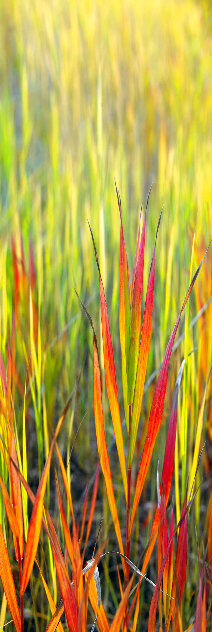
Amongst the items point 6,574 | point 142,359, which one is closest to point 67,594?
point 6,574

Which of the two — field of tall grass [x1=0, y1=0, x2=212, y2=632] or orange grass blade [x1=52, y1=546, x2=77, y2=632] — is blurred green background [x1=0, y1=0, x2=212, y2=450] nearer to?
field of tall grass [x1=0, y1=0, x2=212, y2=632]

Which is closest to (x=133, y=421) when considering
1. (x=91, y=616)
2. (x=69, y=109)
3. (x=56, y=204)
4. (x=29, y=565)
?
(x=29, y=565)

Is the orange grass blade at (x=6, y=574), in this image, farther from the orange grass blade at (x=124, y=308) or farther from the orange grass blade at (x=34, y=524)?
the orange grass blade at (x=124, y=308)

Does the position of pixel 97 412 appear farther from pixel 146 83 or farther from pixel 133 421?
pixel 146 83

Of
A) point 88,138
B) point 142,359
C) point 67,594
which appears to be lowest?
point 67,594

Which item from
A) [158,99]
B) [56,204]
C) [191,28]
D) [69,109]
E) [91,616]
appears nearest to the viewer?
[91,616]

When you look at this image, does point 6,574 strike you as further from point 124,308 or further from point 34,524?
point 124,308

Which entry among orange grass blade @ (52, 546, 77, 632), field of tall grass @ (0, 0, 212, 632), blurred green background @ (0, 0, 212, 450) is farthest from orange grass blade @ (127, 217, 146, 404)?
blurred green background @ (0, 0, 212, 450)

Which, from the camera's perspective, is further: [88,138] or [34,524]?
[88,138]
